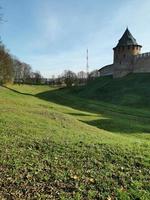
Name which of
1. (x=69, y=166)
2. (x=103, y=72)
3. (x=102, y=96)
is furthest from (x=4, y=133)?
(x=103, y=72)

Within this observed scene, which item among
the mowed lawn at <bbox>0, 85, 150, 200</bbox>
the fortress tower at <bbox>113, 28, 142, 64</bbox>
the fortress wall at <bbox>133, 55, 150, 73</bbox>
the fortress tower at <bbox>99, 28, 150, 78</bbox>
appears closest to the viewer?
the mowed lawn at <bbox>0, 85, 150, 200</bbox>

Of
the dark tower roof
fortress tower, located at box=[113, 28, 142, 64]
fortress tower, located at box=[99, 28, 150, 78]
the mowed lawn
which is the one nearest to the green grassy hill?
fortress tower, located at box=[99, 28, 150, 78]

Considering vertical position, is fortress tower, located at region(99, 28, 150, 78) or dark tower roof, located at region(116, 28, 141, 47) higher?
dark tower roof, located at region(116, 28, 141, 47)

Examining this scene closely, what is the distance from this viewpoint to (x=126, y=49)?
6109 centimetres

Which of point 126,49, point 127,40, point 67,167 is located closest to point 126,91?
point 126,49

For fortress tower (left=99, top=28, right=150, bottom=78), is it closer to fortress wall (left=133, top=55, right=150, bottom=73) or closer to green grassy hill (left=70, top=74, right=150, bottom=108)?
fortress wall (left=133, top=55, right=150, bottom=73)

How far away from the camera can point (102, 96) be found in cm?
4900

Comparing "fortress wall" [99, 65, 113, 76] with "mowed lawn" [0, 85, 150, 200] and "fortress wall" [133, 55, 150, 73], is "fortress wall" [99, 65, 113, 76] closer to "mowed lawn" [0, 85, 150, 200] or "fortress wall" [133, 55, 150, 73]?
"fortress wall" [133, 55, 150, 73]

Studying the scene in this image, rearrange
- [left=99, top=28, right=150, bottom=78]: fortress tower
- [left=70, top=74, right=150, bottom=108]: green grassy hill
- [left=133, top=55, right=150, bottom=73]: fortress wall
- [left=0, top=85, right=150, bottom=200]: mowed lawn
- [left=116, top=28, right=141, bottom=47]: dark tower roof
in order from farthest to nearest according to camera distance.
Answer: [left=116, top=28, right=141, bottom=47]: dark tower roof → [left=99, top=28, right=150, bottom=78]: fortress tower → [left=133, top=55, right=150, bottom=73]: fortress wall → [left=70, top=74, right=150, bottom=108]: green grassy hill → [left=0, top=85, right=150, bottom=200]: mowed lawn

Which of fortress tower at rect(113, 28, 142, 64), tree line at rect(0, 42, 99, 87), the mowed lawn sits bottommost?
the mowed lawn

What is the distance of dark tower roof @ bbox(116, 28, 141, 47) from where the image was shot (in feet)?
201

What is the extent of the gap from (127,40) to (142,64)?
20.7ft

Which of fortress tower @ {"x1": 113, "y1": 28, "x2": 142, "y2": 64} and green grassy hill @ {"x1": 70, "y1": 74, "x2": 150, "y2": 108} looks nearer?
green grassy hill @ {"x1": 70, "y1": 74, "x2": 150, "y2": 108}

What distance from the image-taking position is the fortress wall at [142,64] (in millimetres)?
57719
